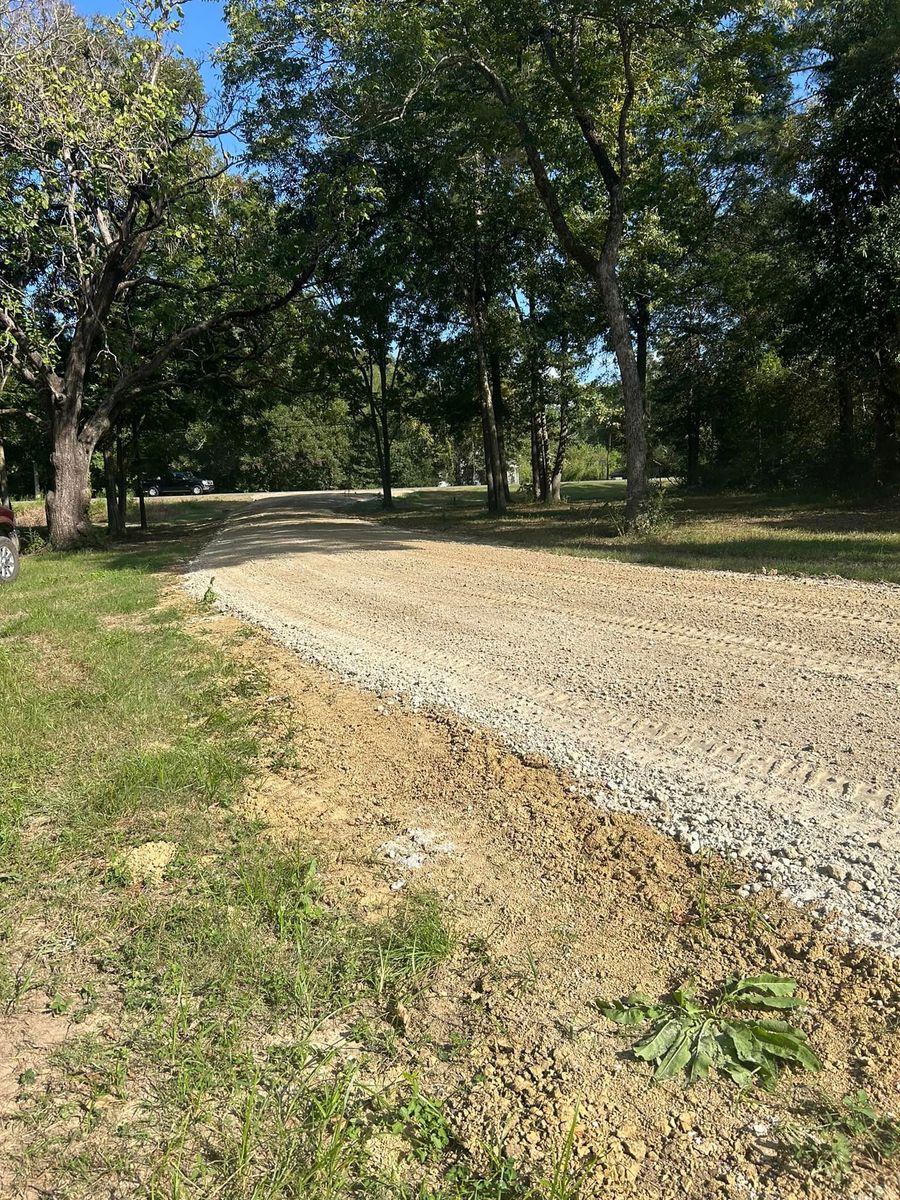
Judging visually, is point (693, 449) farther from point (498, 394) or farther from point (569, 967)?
point (569, 967)

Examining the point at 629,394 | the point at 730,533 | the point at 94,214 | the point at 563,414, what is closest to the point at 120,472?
the point at 94,214

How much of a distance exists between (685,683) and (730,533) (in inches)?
365

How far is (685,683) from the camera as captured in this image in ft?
16.5

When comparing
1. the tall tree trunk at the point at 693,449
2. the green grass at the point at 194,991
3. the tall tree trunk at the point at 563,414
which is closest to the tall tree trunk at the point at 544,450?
the tall tree trunk at the point at 563,414

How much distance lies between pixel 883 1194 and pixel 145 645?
21.8 feet

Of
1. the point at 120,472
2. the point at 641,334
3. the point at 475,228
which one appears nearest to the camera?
the point at 475,228

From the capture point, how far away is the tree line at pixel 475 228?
13.7 metres

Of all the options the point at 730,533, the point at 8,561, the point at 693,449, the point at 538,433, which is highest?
the point at 538,433

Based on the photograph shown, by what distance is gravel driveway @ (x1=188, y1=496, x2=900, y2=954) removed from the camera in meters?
3.16

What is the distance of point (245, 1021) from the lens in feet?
7.47

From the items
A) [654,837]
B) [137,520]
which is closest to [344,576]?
[654,837]

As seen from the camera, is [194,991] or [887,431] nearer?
[194,991]

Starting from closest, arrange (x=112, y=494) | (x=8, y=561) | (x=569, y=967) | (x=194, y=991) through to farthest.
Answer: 1. (x=194, y=991)
2. (x=569, y=967)
3. (x=8, y=561)
4. (x=112, y=494)

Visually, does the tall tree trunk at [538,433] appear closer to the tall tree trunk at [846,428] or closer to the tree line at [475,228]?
the tree line at [475,228]
